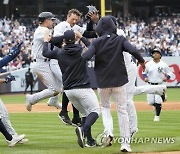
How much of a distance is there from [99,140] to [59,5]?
31.8 m

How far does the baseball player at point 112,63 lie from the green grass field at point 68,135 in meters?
0.69

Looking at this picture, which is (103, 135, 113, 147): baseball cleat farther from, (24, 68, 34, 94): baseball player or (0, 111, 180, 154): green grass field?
(24, 68, 34, 94): baseball player

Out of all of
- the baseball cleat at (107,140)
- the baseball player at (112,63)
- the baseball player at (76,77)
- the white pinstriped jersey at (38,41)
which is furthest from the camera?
the white pinstriped jersey at (38,41)

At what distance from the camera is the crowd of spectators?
1361 inches

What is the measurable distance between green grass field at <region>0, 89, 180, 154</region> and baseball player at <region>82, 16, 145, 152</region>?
2.26 feet

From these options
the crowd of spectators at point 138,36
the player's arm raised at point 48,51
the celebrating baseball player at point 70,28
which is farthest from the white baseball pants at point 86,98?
the crowd of spectators at point 138,36

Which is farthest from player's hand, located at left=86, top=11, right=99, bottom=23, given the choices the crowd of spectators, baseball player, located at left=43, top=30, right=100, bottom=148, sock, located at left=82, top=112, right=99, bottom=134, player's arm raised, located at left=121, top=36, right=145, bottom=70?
the crowd of spectators

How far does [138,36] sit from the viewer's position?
39.5 m

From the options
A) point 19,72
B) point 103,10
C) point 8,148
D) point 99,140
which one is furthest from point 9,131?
point 19,72

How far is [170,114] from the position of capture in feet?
64.1

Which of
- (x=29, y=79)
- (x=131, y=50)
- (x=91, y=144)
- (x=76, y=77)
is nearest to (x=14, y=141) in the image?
(x=91, y=144)

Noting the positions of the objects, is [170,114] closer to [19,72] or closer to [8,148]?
[8,148]

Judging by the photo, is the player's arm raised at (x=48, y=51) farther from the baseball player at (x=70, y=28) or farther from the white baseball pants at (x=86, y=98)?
the baseball player at (x=70, y=28)

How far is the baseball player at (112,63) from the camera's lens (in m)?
10.7
